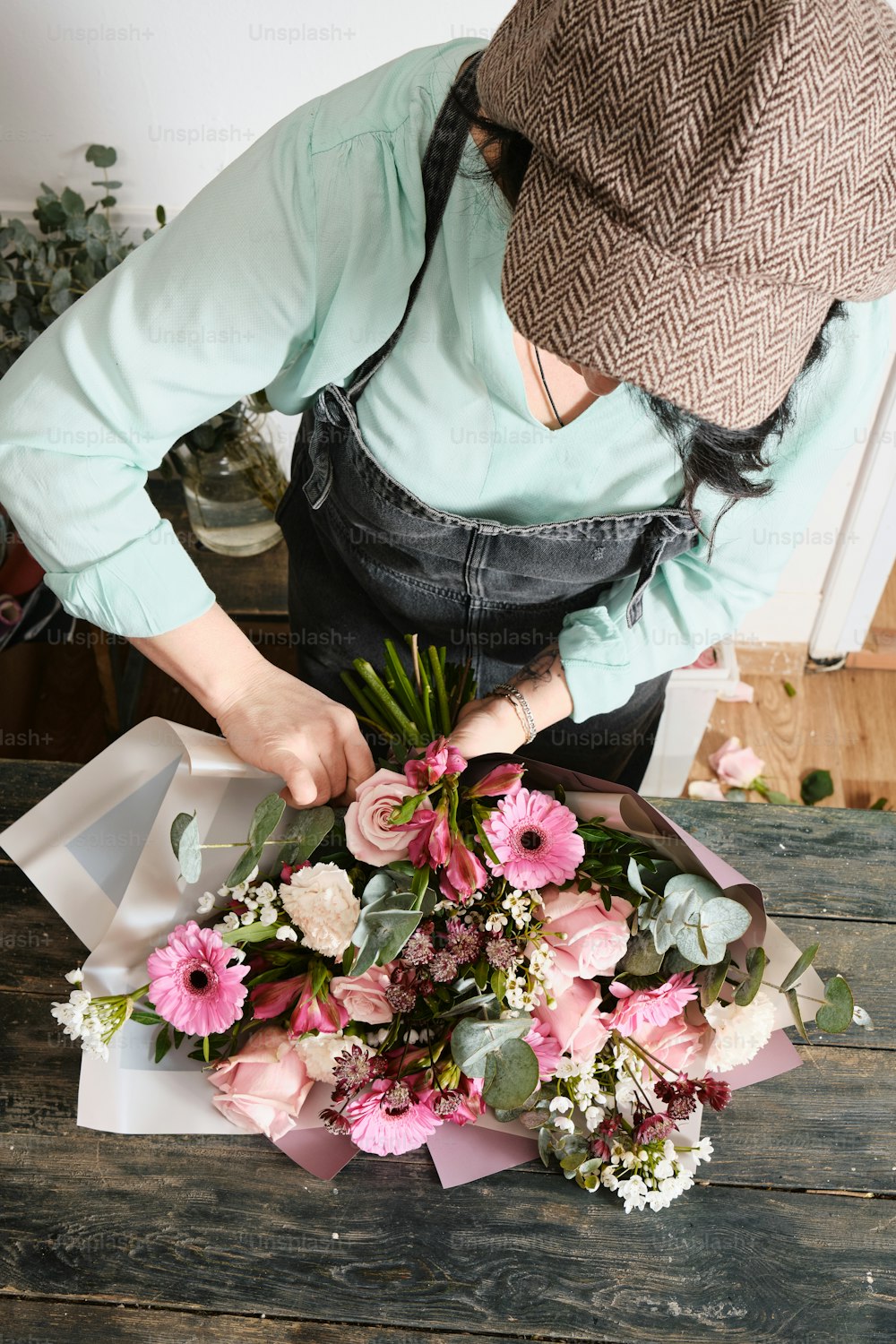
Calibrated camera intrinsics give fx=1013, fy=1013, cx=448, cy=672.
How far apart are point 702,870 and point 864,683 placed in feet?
6.34

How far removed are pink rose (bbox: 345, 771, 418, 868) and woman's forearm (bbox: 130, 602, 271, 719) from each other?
9.9 inches

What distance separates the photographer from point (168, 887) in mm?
897

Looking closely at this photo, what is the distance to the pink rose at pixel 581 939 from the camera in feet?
2.67

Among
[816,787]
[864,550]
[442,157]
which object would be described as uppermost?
[442,157]

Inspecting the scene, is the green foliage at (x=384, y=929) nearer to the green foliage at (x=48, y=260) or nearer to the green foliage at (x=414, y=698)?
the green foliage at (x=414, y=698)

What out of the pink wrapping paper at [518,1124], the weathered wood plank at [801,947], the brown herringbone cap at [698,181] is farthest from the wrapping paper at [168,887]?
the brown herringbone cap at [698,181]

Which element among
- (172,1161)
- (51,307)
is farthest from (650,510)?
(51,307)

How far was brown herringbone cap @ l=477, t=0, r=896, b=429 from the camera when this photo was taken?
50 cm

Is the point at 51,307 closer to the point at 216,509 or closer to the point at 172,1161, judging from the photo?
the point at 216,509

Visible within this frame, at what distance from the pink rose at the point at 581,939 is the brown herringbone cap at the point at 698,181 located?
0.42 m

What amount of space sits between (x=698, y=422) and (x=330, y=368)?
35 centimetres

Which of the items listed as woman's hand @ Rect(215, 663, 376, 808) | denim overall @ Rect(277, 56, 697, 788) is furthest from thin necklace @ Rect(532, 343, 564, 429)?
woman's hand @ Rect(215, 663, 376, 808)

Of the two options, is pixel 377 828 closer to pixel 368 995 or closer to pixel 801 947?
pixel 368 995

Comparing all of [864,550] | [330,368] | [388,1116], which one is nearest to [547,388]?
[330,368]
